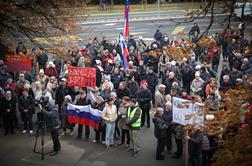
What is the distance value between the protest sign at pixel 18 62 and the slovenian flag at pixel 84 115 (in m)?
4.33

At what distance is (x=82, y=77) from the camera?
53.1ft

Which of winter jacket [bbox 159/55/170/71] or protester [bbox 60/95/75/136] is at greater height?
winter jacket [bbox 159/55/170/71]

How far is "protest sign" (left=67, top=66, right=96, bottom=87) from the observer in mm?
16047

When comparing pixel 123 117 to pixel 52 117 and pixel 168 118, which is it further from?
pixel 52 117

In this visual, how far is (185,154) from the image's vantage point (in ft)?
42.8

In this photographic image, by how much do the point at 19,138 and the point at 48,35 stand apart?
3879mm

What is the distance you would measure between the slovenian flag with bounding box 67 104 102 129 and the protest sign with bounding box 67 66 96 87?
1.81m

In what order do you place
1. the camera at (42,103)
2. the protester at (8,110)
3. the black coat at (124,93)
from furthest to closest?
1. the black coat at (124,93)
2. the protester at (8,110)
3. the camera at (42,103)

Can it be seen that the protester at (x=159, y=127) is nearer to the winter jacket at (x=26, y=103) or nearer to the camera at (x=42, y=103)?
the camera at (x=42, y=103)

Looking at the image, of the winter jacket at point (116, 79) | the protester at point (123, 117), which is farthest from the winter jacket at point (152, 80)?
the protester at point (123, 117)

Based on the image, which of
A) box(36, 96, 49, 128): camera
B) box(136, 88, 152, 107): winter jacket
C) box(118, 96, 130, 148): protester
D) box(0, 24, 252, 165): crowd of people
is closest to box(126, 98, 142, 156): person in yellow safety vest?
box(0, 24, 252, 165): crowd of people

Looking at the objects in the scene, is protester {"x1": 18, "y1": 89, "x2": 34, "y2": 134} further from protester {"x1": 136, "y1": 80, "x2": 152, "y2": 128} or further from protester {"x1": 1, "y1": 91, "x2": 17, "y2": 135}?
protester {"x1": 136, "y1": 80, "x2": 152, "y2": 128}

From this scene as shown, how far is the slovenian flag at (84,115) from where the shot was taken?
14044mm

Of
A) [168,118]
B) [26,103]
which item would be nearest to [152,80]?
[168,118]
